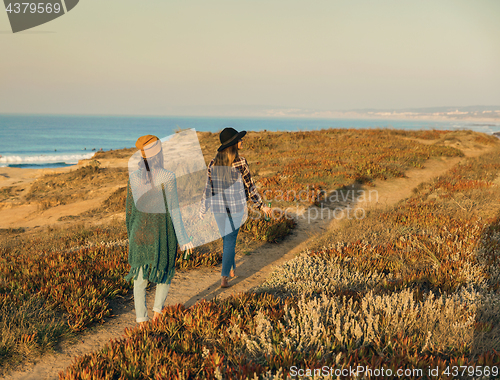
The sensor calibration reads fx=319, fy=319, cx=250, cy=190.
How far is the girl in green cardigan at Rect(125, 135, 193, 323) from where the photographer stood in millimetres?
3473

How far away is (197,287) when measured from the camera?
5.30 metres

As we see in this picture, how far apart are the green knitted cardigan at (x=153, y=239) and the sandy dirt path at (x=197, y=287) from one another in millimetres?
993

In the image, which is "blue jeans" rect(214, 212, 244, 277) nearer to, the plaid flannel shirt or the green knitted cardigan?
the plaid flannel shirt

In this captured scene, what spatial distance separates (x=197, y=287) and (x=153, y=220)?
220 centimetres

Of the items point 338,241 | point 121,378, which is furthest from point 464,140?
point 121,378

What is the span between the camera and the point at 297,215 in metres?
9.52

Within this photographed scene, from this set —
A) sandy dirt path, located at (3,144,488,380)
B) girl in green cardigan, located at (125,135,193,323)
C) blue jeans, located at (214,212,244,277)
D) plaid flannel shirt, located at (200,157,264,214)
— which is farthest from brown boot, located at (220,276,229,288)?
girl in green cardigan, located at (125,135,193,323)

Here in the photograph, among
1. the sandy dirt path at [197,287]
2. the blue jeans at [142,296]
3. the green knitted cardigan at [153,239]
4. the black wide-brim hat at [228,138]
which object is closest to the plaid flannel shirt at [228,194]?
the black wide-brim hat at [228,138]

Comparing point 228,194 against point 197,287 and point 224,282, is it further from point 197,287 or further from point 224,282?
point 197,287

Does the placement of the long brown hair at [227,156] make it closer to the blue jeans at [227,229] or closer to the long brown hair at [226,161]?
the long brown hair at [226,161]

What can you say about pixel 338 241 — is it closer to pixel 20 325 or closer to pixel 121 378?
pixel 121 378

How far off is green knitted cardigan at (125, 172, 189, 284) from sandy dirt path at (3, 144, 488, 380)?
0.99 meters

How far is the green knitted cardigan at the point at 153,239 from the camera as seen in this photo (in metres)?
3.53

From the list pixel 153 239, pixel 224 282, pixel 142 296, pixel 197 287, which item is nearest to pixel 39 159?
pixel 197 287
